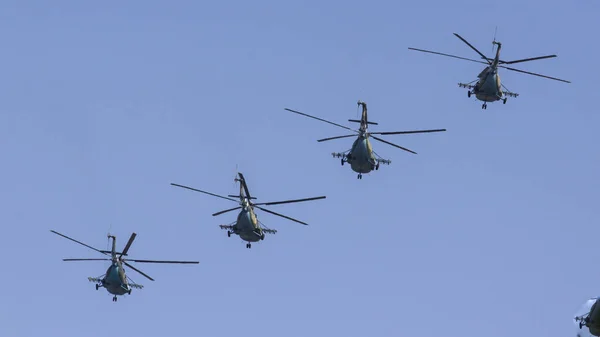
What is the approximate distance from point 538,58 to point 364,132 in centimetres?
2013

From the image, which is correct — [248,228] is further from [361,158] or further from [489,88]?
[489,88]

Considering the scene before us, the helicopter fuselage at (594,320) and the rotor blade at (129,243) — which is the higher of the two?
the rotor blade at (129,243)

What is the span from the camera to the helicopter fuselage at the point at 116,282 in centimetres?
16950

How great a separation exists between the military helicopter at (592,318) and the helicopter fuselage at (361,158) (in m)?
25.8

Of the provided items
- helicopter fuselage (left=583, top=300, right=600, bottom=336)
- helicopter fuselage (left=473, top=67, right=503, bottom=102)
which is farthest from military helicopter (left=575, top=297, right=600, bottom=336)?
helicopter fuselage (left=473, top=67, right=503, bottom=102)

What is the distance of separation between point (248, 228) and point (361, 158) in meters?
12.7

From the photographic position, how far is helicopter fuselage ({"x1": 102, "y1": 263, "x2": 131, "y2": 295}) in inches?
6673

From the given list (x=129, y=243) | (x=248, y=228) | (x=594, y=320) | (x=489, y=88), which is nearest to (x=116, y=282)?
(x=129, y=243)

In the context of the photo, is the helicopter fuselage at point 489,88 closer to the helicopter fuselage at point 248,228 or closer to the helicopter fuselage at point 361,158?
the helicopter fuselage at point 361,158

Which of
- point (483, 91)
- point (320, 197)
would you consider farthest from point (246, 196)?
point (483, 91)

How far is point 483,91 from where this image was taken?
589 feet

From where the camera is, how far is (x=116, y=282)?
169625 millimetres

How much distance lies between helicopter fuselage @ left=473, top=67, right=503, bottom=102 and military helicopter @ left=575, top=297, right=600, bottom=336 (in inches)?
1223

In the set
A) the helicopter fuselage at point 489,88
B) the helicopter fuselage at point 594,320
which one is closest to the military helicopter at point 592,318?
the helicopter fuselage at point 594,320
